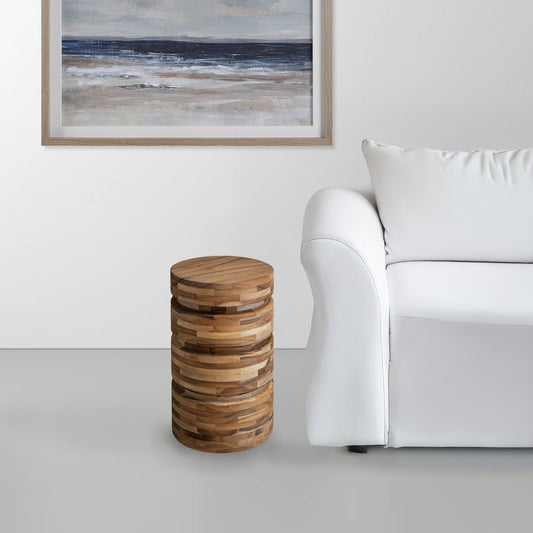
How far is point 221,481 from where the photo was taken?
2.01m

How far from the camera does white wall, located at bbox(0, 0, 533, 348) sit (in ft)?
9.48

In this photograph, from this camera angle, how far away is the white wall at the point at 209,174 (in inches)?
114


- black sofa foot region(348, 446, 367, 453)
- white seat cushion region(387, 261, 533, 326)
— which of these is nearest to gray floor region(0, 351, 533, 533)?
black sofa foot region(348, 446, 367, 453)

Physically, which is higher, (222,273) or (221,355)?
(222,273)

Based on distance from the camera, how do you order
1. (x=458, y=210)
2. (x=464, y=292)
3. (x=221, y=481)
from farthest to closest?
(x=458, y=210) → (x=464, y=292) → (x=221, y=481)

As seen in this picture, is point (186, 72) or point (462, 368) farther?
point (186, 72)

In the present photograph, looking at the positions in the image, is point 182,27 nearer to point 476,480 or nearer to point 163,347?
point 163,347

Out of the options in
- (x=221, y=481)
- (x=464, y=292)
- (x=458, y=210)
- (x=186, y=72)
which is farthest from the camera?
(x=186, y=72)

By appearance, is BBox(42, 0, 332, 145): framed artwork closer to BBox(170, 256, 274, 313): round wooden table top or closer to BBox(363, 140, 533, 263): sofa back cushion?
BBox(363, 140, 533, 263): sofa back cushion

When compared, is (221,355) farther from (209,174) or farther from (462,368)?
(209,174)

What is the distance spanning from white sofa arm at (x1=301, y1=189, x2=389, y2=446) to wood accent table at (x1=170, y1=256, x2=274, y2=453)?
16 centimetres

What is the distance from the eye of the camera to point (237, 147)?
2.95 metres

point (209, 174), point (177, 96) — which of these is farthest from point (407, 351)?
point (177, 96)

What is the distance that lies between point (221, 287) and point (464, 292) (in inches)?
26.2
